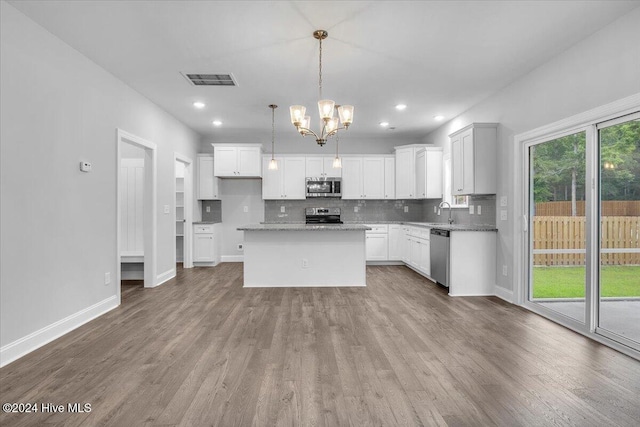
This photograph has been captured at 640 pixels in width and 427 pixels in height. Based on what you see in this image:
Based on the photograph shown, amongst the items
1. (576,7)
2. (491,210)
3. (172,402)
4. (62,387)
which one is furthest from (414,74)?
(62,387)

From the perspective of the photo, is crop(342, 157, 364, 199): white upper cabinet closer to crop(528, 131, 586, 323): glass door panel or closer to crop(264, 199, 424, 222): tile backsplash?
crop(264, 199, 424, 222): tile backsplash

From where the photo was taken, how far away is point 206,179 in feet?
24.3

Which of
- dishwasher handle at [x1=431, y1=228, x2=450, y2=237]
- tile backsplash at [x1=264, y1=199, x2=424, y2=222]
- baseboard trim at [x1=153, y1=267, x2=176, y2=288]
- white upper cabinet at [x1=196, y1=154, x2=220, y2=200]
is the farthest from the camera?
tile backsplash at [x1=264, y1=199, x2=424, y2=222]

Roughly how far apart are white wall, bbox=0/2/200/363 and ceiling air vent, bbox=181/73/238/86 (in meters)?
0.92

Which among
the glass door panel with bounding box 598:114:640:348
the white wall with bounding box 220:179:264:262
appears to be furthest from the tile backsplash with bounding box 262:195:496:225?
the glass door panel with bounding box 598:114:640:348

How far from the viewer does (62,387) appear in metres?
2.27

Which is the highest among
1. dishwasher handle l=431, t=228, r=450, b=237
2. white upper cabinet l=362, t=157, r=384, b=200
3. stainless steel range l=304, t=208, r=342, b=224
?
white upper cabinet l=362, t=157, r=384, b=200

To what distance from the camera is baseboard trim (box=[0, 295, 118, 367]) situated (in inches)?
105

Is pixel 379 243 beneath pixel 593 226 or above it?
beneath

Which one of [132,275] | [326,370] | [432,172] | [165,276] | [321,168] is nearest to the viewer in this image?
[326,370]

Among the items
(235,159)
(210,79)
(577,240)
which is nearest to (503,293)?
(577,240)

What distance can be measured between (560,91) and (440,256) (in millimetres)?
2549

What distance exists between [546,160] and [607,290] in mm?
1541

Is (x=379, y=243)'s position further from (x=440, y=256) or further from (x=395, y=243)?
(x=440, y=256)
